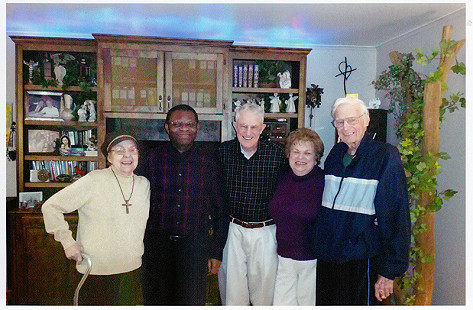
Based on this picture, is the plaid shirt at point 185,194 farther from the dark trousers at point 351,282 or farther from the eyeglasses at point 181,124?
the dark trousers at point 351,282

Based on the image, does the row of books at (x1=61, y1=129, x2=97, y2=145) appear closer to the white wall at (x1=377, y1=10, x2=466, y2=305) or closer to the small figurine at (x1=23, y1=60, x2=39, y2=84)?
the small figurine at (x1=23, y1=60, x2=39, y2=84)

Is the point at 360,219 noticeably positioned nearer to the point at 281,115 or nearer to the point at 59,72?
the point at 281,115

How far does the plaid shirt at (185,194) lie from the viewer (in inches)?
83.8

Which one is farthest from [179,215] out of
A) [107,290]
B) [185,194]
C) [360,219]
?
[360,219]

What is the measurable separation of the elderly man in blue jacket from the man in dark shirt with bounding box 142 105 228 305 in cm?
61

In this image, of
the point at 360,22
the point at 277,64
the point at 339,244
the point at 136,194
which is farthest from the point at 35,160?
the point at 360,22

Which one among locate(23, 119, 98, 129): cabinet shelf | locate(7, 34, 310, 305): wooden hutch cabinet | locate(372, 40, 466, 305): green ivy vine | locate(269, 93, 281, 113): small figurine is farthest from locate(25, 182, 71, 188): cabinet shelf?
locate(372, 40, 466, 305): green ivy vine

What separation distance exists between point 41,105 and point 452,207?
340 centimetres

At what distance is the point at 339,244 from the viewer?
190 cm

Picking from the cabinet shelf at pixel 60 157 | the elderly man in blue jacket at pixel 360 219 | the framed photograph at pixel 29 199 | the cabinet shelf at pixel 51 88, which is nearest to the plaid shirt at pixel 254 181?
the elderly man in blue jacket at pixel 360 219

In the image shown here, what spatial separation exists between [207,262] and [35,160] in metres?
1.99

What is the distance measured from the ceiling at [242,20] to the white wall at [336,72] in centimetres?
11

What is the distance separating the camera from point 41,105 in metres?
3.29
